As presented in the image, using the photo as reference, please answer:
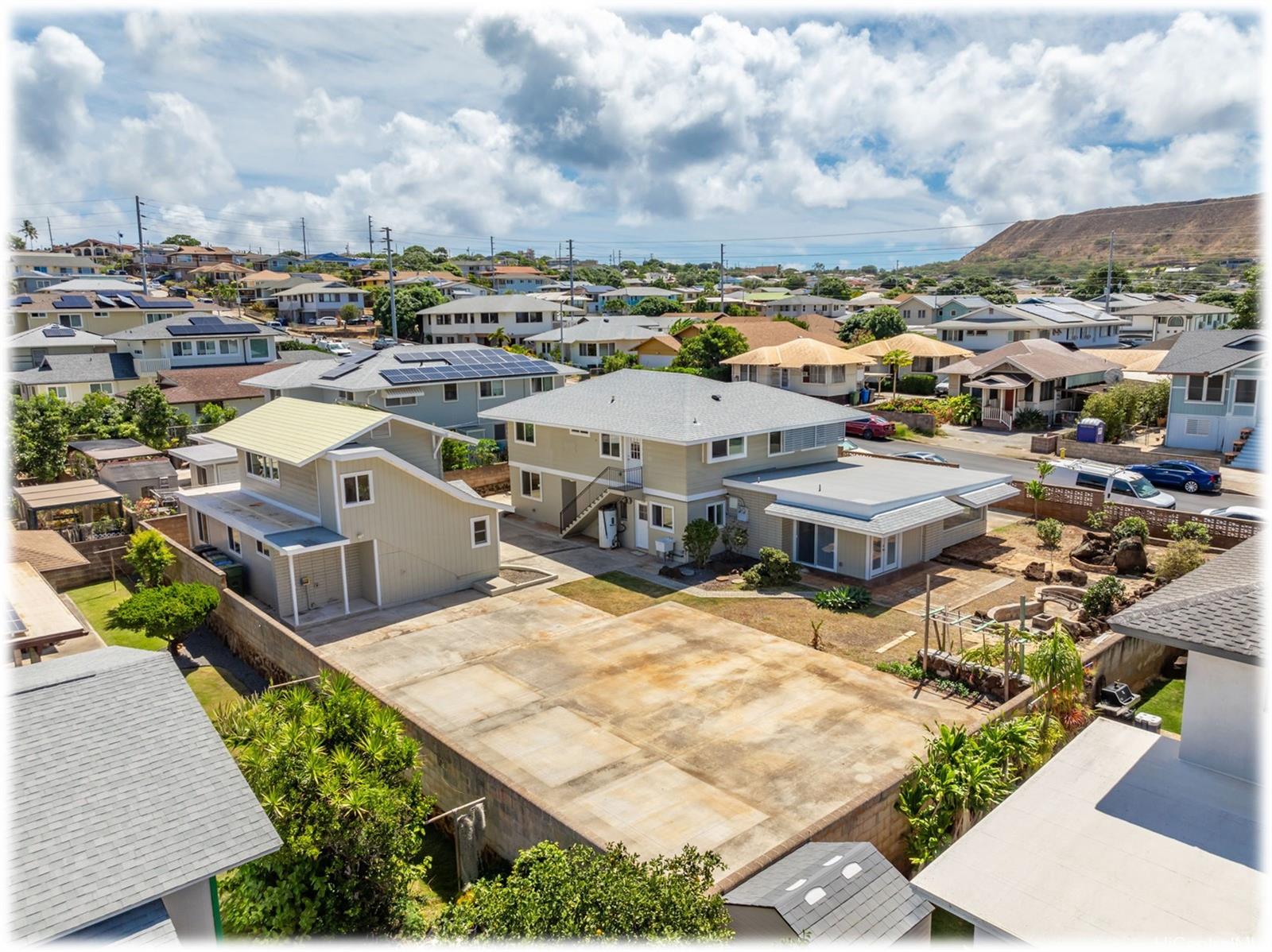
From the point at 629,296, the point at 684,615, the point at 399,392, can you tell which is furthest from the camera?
the point at 629,296

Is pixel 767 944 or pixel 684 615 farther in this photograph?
pixel 684 615

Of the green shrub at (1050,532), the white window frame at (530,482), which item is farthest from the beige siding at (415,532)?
the green shrub at (1050,532)

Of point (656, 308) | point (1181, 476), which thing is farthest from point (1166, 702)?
point (656, 308)

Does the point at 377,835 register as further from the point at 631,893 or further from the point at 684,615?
the point at 684,615

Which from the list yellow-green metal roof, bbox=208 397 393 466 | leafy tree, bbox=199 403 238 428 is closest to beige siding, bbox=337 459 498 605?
yellow-green metal roof, bbox=208 397 393 466

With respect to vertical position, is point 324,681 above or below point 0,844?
below

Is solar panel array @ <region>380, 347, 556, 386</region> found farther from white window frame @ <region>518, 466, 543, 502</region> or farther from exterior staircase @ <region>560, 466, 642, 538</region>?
exterior staircase @ <region>560, 466, 642, 538</region>

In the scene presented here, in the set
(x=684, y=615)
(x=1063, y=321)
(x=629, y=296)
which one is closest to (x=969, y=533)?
(x=684, y=615)
